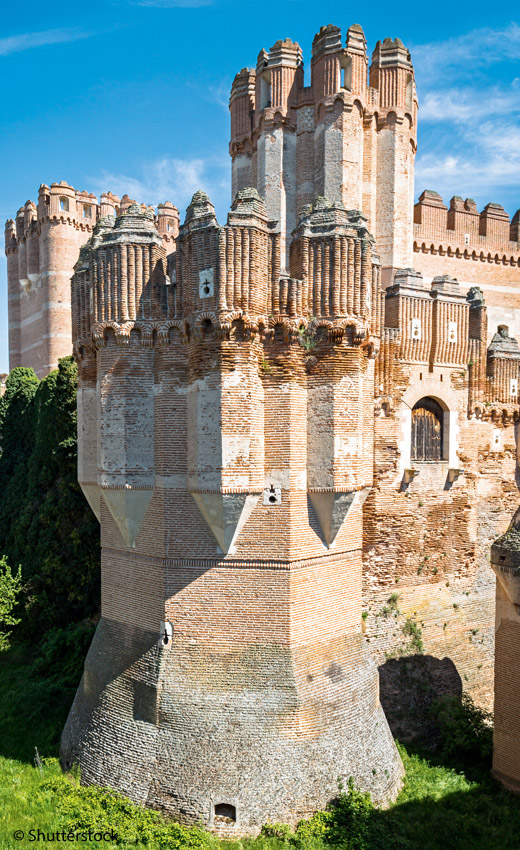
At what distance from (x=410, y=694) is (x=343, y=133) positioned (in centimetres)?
1875

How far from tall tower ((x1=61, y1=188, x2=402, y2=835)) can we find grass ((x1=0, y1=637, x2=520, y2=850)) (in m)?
0.34

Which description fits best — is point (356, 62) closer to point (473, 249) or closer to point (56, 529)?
point (473, 249)

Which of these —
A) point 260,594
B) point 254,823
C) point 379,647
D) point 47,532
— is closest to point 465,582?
point 379,647

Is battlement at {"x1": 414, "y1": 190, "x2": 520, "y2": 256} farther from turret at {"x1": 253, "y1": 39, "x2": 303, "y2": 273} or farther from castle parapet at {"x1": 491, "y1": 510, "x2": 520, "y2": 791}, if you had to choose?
castle parapet at {"x1": 491, "y1": 510, "x2": 520, "y2": 791}

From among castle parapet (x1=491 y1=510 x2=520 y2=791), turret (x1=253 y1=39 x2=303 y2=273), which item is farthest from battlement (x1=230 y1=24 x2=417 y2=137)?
castle parapet (x1=491 y1=510 x2=520 y2=791)

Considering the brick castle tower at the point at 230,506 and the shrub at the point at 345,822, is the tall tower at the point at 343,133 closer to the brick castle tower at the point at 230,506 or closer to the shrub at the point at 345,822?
the brick castle tower at the point at 230,506

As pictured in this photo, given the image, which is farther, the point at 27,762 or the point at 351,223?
the point at 27,762

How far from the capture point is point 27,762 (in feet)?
46.4

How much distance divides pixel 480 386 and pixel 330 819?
11222 millimetres

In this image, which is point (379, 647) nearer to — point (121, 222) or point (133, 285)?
point (133, 285)

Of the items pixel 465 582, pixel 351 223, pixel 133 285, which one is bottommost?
pixel 465 582

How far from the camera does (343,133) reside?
22750mm

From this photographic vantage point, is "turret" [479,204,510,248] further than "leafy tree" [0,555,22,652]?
Yes

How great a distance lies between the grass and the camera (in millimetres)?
11031
